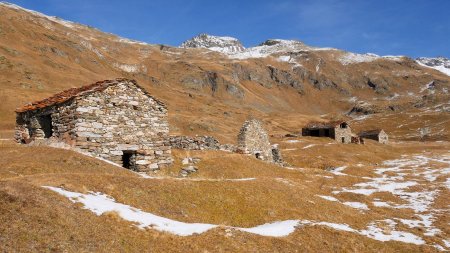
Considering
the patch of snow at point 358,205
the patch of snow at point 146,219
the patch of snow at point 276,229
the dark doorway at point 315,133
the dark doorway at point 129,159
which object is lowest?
the patch of snow at point 358,205

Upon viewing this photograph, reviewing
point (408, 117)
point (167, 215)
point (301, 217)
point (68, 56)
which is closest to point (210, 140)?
point (301, 217)

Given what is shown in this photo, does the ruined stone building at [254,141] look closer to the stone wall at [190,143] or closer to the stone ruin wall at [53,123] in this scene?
the stone wall at [190,143]

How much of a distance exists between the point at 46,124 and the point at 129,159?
860 cm

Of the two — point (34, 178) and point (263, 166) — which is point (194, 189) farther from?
point (263, 166)

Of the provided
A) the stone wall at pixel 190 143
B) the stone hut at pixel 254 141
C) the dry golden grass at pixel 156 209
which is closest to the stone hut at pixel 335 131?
the stone hut at pixel 254 141

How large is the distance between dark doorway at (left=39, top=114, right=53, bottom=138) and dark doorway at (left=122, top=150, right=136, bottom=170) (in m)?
7.18

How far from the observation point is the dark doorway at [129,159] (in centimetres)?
3067

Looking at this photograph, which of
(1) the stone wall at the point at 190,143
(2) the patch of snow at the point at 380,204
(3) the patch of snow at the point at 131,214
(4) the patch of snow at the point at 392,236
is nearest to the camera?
(3) the patch of snow at the point at 131,214

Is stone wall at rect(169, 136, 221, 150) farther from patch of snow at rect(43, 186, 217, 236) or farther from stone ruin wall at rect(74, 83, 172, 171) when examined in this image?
patch of snow at rect(43, 186, 217, 236)

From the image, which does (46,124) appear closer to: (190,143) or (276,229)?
(190,143)

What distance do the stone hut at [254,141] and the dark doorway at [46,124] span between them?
70.1ft

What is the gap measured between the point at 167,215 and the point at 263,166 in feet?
71.7

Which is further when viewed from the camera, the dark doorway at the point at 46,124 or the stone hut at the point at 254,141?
the stone hut at the point at 254,141

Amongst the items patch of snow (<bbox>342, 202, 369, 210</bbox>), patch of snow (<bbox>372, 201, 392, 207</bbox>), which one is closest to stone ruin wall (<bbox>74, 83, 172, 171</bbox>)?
patch of snow (<bbox>342, 202, 369, 210</bbox>)
